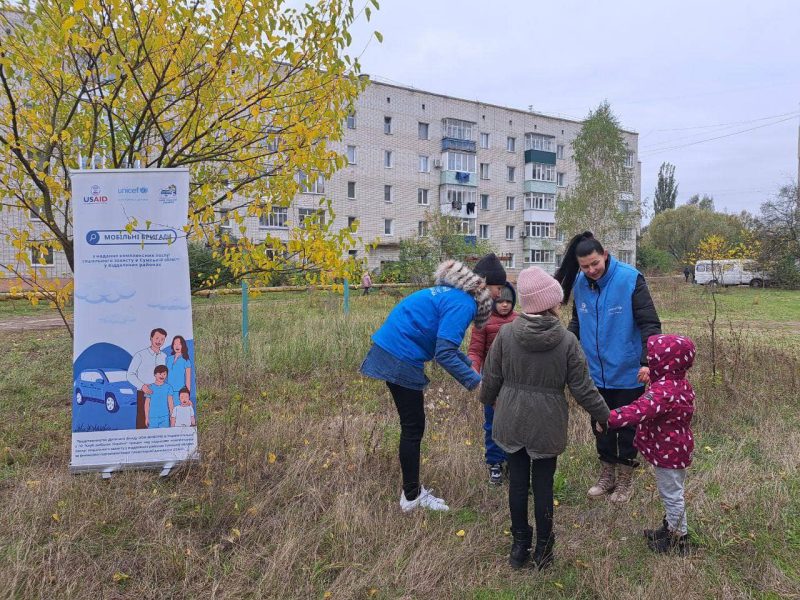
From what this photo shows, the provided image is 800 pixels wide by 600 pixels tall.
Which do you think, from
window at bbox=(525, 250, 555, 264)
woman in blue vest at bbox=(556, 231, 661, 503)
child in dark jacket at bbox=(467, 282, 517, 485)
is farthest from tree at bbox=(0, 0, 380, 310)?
window at bbox=(525, 250, 555, 264)

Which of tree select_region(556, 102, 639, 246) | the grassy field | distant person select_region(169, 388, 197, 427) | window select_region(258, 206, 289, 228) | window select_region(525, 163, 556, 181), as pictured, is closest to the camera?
the grassy field

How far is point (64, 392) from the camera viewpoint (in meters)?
6.23

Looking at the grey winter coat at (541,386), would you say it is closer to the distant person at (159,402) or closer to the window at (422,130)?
the distant person at (159,402)

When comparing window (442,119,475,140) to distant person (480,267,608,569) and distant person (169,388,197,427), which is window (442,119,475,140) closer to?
distant person (169,388,197,427)

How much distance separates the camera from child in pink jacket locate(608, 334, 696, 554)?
9.45ft

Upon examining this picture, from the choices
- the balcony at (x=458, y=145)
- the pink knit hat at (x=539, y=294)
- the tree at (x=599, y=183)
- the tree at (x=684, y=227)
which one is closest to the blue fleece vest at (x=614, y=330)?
the pink knit hat at (x=539, y=294)

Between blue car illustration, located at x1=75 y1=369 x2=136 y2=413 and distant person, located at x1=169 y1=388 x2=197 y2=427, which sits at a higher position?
blue car illustration, located at x1=75 y1=369 x2=136 y2=413

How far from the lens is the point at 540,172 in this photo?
153 ft

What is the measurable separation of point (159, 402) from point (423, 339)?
1.74 meters

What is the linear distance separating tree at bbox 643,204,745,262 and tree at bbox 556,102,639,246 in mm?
17206

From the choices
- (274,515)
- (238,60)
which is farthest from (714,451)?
(238,60)

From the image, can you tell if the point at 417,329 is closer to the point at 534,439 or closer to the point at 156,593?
the point at 534,439

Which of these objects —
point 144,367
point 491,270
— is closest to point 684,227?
point 491,270

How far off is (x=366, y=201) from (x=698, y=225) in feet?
112
